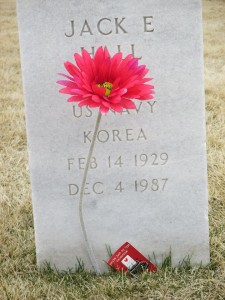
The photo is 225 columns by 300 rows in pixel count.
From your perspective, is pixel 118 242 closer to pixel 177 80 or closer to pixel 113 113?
pixel 113 113

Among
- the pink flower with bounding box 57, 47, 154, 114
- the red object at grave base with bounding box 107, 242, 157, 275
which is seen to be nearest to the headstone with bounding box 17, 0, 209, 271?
the red object at grave base with bounding box 107, 242, 157, 275

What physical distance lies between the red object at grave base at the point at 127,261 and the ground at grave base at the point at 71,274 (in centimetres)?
4

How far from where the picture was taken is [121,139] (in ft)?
7.24

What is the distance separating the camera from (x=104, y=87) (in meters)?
1.84

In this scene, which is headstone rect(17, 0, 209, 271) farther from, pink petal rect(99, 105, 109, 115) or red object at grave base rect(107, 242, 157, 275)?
pink petal rect(99, 105, 109, 115)

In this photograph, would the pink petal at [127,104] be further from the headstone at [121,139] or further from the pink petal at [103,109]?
the headstone at [121,139]

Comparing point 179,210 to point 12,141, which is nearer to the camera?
point 179,210

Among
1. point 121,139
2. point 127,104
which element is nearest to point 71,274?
point 121,139

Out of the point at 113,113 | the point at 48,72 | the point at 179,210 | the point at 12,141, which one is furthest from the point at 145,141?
the point at 12,141

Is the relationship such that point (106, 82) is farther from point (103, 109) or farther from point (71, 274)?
point (71, 274)

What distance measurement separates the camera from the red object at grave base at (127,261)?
2.30m

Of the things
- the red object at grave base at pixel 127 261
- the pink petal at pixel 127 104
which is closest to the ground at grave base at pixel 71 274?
the red object at grave base at pixel 127 261

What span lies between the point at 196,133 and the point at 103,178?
0.41m

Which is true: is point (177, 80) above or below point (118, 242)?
above
